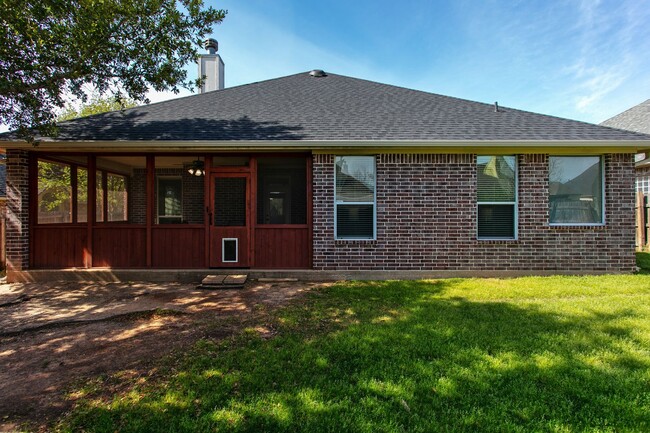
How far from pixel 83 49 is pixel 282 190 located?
4.64 metres

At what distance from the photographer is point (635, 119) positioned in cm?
1524

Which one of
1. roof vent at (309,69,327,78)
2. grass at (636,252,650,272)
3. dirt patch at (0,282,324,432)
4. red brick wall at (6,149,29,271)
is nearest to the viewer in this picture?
dirt patch at (0,282,324,432)

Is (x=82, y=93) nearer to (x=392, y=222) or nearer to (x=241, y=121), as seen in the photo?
(x=241, y=121)

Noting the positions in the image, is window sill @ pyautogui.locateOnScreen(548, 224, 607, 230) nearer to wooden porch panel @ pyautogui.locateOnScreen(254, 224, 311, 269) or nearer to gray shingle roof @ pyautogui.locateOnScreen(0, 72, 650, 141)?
gray shingle roof @ pyautogui.locateOnScreen(0, 72, 650, 141)

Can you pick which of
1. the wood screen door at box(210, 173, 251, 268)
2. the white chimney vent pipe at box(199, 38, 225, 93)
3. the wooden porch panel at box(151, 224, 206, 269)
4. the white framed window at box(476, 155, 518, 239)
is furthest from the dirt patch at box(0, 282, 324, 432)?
the white chimney vent pipe at box(199, 38, 225, 93)

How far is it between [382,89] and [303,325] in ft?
28.4

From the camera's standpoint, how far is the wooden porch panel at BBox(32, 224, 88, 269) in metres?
7.32

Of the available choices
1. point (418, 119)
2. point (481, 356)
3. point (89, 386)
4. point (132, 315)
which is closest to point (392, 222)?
point (418, 119)

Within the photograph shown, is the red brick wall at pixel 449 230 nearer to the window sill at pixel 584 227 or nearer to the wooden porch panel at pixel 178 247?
the window sill at pixel 584 227

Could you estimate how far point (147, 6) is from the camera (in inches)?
249

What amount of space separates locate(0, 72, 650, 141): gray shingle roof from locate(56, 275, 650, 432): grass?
4.03 metres

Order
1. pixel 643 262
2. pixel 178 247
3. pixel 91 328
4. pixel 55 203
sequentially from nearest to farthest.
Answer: pixel 91 328 → pixel 178 247 → pixel 643 262 → pixel 55 203

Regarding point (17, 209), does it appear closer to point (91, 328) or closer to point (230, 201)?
point (230, 201)

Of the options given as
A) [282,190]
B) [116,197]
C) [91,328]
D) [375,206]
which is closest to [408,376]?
[91,328]
